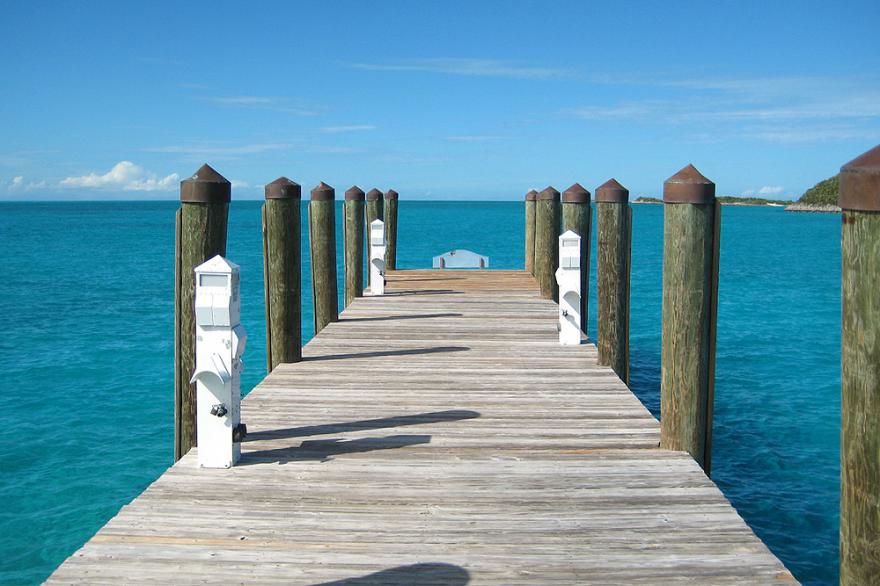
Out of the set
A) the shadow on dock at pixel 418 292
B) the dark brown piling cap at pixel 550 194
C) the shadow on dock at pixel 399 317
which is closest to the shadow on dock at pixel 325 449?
the shadow on dock at pixel 399 317

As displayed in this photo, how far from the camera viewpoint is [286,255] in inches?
296

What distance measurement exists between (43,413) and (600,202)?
1067 centimetres

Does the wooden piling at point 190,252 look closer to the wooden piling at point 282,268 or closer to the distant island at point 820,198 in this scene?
the wooden piling at point 282,268

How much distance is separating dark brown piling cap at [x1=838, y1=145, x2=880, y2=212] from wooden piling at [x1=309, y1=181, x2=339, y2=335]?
7.83m

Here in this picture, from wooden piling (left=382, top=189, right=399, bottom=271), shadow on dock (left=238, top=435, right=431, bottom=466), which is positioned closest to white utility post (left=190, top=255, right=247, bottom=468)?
shadow on dock (left=238, top=435, right=431, bottom=466)

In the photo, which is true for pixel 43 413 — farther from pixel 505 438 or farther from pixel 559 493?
pixel 559 493

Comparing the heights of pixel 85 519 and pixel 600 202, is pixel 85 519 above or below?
below

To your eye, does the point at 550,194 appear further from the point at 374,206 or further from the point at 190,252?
the point at 190,252

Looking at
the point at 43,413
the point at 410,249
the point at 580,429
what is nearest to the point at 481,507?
the point at 580,429

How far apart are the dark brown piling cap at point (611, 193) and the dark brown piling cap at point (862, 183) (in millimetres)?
4762

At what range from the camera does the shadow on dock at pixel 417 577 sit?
11.0 ft

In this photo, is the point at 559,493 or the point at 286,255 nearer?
the point at 559,493

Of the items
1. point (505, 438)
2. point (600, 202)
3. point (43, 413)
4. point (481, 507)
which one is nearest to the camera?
point (481, 507)

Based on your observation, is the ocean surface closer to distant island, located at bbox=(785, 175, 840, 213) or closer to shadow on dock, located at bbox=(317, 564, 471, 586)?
shadow on dock, located at bbox=(317, 564, 471, 586)
